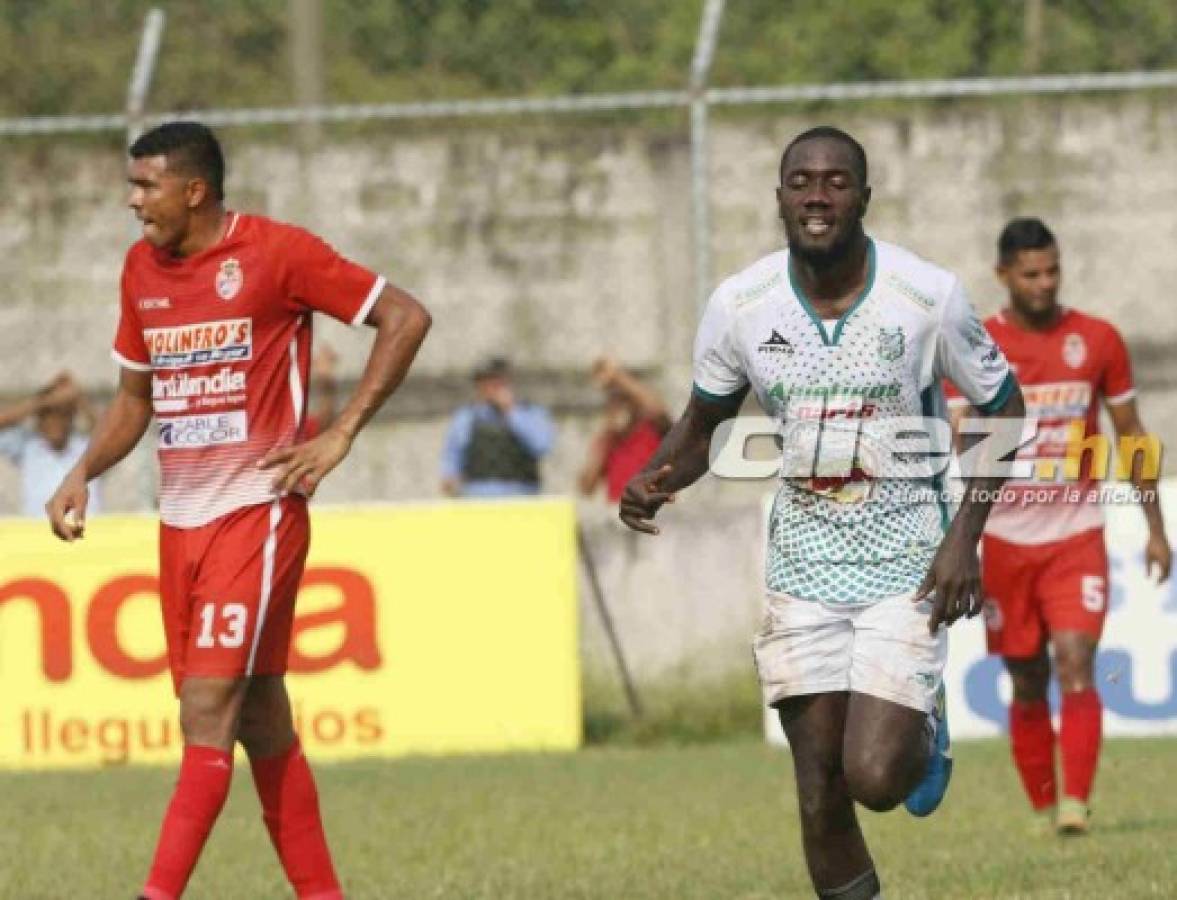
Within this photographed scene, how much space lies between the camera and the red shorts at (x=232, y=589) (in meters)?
7.78

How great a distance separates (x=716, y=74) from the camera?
834 inches

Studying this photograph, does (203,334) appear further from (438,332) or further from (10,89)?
(10,89)

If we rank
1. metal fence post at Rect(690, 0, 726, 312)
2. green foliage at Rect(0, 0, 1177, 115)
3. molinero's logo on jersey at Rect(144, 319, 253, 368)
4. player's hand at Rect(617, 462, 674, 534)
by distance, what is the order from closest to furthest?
player's hand at Rect(617, 462, 674, 534) < molinero's logo on jersey at Rect(144, 319, 253, 368) < metal fence post at Rect(690, 0, 726, 312) < green foliage at Rect(0, 0, 1177, 115)

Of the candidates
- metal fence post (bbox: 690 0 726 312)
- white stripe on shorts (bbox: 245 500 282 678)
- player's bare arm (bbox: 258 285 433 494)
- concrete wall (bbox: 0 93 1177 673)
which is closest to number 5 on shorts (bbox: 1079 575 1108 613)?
player's bare arm (bbox: 258 285 433 494)

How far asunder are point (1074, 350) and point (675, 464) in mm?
4251

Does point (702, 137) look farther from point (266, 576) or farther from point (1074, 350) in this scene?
point (266, 576)

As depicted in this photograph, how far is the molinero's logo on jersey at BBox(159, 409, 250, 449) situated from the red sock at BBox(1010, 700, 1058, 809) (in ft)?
15.0

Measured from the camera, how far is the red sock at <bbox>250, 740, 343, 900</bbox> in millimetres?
8055

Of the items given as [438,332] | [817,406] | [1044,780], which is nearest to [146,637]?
[438,332]

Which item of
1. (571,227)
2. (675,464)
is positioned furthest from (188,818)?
(571,227)

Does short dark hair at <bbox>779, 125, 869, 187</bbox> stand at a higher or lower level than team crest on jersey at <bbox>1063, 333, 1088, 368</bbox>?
higher

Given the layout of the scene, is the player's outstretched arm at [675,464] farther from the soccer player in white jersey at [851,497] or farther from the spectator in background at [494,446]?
the spectator in background at [494,446]

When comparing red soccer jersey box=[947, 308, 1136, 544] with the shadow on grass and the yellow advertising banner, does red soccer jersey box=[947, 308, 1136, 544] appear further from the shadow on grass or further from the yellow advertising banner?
the yellow advertising banner

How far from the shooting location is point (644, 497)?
751 cm
